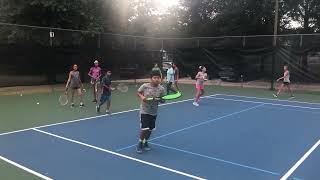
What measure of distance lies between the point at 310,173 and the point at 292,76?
17455mm

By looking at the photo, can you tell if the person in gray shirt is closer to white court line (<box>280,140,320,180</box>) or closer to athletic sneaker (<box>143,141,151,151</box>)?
athletic sneaker (<box>143,141,151,151</box>)

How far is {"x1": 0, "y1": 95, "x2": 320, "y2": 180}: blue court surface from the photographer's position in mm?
7035

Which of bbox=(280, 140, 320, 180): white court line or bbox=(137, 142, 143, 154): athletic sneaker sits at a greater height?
bbox=(137, 142, 143, 154): athletic sneaker

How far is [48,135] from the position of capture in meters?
9.79

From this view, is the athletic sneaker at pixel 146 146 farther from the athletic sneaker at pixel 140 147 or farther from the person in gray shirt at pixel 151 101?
the person in gray shirt at pixel 151 101

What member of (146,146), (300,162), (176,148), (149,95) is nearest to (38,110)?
(146,146)

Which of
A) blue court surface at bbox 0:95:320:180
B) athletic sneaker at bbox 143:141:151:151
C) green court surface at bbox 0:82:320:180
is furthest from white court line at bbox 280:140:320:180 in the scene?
green court surface at bbox 0:82:320:180

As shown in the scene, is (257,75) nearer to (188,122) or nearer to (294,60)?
(294,60)

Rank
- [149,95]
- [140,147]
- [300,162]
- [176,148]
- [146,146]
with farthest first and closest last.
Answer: [176,148], [146,146], [140,147], [149,95], [300,162]

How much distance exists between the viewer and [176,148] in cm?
880

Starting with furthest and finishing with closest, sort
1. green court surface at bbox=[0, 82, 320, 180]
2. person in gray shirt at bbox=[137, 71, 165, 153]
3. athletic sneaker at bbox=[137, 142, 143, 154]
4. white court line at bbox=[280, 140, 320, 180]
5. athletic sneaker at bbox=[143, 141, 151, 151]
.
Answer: athletic sneaker at bbox=[143, 141, 151, 151] < athletic sneaker at bbox=[137, 142, 143, 154] < person in gray shirt at bbox=[137, 71, 165, 153] < green court surface at bbox=[0, 82, 320, 180] < white court line at bbox=[280, 140, 320, 180]

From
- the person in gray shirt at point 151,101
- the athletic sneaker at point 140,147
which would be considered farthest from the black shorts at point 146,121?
the athletic sneaker at point 140,147

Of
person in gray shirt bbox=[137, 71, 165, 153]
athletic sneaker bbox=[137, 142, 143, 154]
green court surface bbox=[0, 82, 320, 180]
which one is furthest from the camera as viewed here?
athletic sneaker bbox=[137, 142, 143, 154]

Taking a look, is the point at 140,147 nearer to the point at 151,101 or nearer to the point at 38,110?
the point at 151,101
